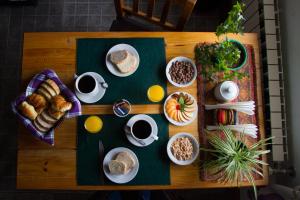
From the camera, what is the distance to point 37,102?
1237 millimetres

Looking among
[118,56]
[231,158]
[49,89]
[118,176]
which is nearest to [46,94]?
[49,89]

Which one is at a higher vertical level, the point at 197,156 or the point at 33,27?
the point at 33,27

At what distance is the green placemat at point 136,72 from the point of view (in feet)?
4.47

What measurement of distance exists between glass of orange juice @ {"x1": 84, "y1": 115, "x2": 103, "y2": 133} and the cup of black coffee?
0.38 feet

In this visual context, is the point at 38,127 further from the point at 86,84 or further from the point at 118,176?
the point at 118,176

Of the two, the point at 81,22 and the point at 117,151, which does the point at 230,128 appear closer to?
the point at 117,151

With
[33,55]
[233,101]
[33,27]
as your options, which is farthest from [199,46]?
[33,27]

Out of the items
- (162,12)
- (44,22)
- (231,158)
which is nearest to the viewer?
(231,158)

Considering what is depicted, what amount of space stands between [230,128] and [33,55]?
950mm

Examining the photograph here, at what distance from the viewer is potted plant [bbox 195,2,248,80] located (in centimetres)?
125

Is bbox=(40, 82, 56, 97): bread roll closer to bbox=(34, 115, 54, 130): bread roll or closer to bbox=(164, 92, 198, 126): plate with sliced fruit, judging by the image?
bbox=(34, 115, 54, 130): bread roll

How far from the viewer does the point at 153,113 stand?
4.44ft

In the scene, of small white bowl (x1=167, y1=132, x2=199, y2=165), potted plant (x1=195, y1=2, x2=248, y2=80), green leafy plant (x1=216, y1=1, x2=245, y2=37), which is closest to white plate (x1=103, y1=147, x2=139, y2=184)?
small white bowl (x1=167, y1=132, x2=199, y2=165)

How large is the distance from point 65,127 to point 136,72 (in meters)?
0.40
